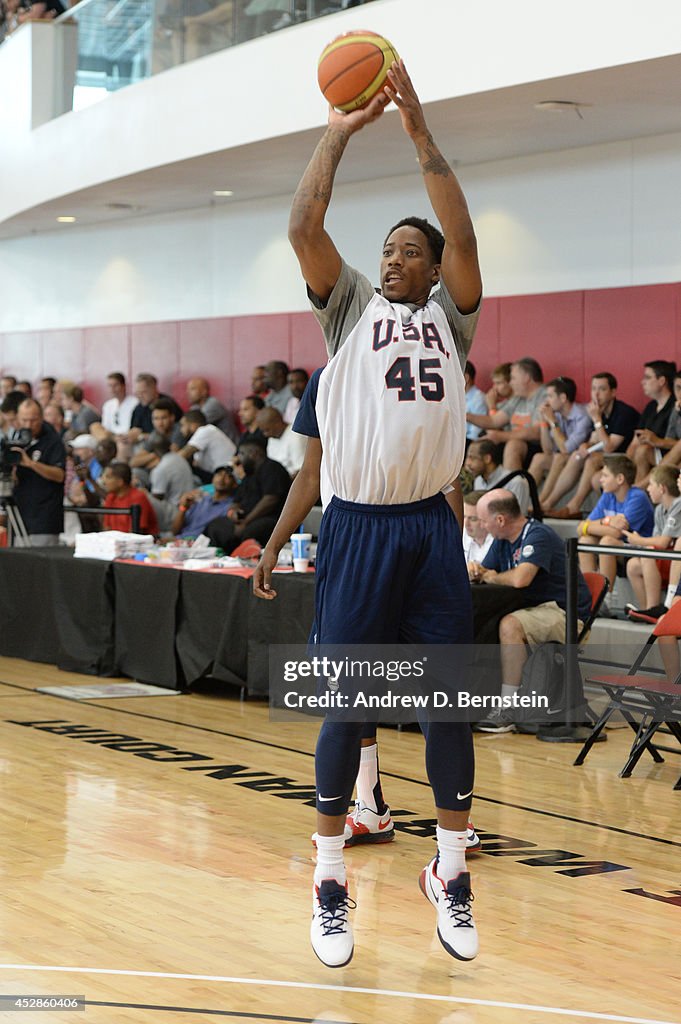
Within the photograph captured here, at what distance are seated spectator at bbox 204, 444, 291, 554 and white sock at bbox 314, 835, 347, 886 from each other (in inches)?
275

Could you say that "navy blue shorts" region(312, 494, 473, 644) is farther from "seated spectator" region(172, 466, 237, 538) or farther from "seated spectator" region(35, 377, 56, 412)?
"seated spectator" region(35, 377, 56, 412)

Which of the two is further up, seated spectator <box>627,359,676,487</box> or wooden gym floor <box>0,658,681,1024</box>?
seated spectator <box>627,359,676,487</box>

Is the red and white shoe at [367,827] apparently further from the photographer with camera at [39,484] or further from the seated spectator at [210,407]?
the seated spectator at [210,407]

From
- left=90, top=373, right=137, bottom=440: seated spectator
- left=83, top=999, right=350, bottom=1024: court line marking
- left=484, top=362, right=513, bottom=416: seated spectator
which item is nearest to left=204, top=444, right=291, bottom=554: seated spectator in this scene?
left=484, top=362, right=513, bottom=416: seated spectator

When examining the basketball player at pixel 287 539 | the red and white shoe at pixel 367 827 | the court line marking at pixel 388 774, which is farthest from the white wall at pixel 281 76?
the red and white shoe at pixel 367 827

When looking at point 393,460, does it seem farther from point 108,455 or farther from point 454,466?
point 108,455

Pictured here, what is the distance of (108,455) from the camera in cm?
1308

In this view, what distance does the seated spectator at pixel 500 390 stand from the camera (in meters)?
11.6

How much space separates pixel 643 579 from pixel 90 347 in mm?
9897

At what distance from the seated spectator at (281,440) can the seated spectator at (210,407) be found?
6.47 ft

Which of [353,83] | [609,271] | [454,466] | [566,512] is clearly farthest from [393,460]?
[609,271]

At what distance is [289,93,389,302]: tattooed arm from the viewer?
360cm

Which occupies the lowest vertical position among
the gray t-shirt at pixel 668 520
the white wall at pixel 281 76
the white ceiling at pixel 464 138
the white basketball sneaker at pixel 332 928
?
the white basketball sneaker at pixel 332 928

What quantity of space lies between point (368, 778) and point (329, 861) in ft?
5.06
